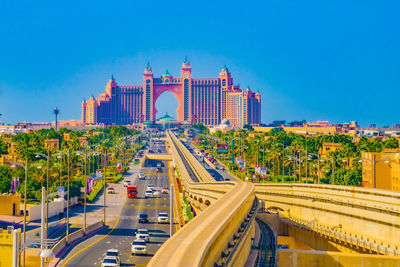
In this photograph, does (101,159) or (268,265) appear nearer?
(268,265)

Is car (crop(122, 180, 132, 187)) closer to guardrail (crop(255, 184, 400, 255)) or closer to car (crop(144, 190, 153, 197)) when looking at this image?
car (crop(144, 190, 153, 197))

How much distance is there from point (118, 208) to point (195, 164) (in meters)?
43.7

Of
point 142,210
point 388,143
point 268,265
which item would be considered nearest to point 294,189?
point 142,210

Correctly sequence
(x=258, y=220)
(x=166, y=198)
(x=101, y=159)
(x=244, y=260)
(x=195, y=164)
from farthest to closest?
(x=101, y=159), (x=195, y=164), (x=166, y=198), (x=258, y=220), (x=244, y=260)

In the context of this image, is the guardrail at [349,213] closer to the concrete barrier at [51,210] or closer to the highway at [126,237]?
the highway at [126,237]

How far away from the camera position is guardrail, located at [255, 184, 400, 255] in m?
41.9

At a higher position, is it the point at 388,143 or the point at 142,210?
the point at 388,143

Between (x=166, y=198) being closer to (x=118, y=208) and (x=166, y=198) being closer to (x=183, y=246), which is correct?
(x=118, y=208)

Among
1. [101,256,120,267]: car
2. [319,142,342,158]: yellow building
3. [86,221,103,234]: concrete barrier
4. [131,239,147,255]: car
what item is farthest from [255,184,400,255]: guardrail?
[319,142,342,158]: yellow building

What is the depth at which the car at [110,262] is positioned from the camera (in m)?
39.3

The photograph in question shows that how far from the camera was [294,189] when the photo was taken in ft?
212

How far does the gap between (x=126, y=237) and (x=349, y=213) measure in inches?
785

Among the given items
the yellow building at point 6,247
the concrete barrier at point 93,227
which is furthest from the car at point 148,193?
the yellow building at point 6,247

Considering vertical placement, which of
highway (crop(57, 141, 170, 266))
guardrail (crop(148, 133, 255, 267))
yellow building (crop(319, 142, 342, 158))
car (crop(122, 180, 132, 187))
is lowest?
highway (crop(57, 141, 170, 266))
